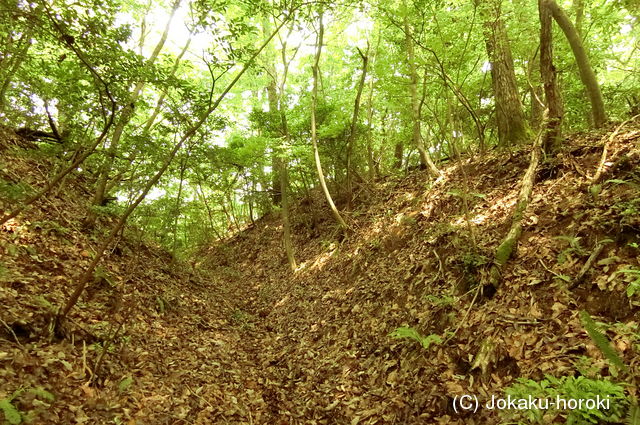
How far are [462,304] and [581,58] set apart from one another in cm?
482

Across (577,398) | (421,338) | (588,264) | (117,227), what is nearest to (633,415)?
(577,398)

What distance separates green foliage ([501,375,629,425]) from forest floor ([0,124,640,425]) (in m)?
0.06

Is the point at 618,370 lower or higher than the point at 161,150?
lower

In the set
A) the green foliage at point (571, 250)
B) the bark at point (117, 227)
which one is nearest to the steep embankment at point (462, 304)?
the green foliage at point (571, 250)

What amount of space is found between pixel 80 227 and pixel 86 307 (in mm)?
2877

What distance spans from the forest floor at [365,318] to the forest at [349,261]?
31 millimetres

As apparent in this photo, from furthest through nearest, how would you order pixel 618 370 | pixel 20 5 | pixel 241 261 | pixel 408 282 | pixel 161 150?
pixel 241 261 < pixel 161 150 < pixel 408 282 < pixel 20 5 < pixel 618 370

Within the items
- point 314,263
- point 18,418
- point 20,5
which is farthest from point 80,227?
point 314,263

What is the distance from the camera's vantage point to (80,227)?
7574 millimetres

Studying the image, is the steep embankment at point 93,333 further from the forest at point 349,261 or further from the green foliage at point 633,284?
the green foliage at point 633,284

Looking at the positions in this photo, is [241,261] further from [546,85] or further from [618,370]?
[618,370]

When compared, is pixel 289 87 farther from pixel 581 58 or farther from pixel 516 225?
pixel 516 225

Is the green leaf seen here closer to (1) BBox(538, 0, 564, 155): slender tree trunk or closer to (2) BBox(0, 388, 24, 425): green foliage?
(2) BBox(0, 388, 24, 425): green foliage

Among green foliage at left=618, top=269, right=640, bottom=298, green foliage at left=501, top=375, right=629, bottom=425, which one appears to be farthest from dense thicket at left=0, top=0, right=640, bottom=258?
green foliage at left=501, top=375, right=629, bottom=425
